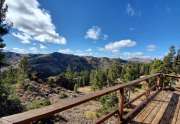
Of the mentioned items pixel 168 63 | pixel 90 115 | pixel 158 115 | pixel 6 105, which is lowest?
pixel 90 115

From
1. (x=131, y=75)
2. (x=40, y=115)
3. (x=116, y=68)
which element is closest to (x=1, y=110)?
(x=40, y=115)

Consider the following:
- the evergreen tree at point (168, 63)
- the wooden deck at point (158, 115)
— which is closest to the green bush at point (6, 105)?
the wooden deck at point (158, 115)

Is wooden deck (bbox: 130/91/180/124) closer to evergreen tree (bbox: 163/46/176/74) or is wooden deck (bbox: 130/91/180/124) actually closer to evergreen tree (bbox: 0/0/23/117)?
evergreen tree (bbox: 0/0/23/117)

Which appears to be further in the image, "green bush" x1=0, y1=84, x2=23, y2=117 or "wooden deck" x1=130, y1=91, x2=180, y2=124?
"green bush" x1=0, y1=84, x2=23, y2=117

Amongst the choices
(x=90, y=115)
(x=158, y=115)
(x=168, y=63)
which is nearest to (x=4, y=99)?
(x=90, y=115)

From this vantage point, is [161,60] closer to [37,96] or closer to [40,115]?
[37,96]

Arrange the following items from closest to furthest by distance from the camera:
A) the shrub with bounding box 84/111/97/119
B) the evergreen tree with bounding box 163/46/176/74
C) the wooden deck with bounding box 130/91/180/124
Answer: the wooden deck with bounding box 130/91/180/124, the shrub with bounding box 84/111/97/119, the evergreen tree with bounding box 163/46/176/74

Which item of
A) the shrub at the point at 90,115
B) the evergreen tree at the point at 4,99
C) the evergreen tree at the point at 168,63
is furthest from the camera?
the evergreen tree at the point at 168,63

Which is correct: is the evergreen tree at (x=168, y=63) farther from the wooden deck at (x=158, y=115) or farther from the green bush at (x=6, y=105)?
the wooden deck at (x=158, y=115)

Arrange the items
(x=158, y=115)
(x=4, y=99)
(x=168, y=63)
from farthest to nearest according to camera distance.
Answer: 1. (x=168, y=63)
2. (x=4, y=99)
3. (x=158, y=115)

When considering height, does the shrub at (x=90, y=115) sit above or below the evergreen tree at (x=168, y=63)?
below

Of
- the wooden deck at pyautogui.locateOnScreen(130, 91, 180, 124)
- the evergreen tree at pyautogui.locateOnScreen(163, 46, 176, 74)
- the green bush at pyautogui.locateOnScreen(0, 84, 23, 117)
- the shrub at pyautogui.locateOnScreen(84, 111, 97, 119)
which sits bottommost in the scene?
the shrub at pyautogui.locateOnScreen(84, 111, 97, 119)

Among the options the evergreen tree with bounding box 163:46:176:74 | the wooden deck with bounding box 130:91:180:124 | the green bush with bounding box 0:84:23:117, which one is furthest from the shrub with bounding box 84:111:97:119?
the evergreen tree with bounding box 163:46:176:74

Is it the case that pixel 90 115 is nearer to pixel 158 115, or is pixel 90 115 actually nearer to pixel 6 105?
pixel 6 105
